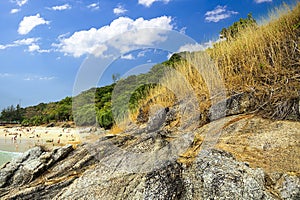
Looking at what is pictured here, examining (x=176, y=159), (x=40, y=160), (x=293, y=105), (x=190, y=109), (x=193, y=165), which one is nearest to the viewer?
(x=193, y=165)

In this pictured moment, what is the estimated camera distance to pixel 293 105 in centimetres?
387

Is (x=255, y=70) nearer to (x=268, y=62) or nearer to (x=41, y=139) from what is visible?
(x=268, y=62)

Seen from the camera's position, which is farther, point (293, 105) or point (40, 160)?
point (40, 160)

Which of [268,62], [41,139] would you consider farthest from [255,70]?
[41,139]

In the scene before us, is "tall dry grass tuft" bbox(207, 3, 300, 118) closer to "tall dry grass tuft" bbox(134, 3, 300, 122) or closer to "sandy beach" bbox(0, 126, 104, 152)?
"tall dry grass tuft" bbox(134, 3, 300, 122)

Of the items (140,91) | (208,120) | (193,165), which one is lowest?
(193,165)

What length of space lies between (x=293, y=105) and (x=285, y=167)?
1.34 m

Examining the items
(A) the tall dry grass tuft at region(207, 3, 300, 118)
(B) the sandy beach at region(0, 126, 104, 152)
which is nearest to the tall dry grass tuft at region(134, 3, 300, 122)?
(A) the tall dry grass tuft at region(207, 3, 300, 118)

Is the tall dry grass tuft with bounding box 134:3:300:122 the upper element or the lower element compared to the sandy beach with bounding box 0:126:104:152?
upper

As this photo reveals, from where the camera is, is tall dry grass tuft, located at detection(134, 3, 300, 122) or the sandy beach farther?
the sandy beach

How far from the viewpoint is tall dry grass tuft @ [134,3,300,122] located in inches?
166

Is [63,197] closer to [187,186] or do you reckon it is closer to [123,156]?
[123,156]

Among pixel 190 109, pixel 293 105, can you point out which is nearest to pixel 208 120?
pixel 190 109

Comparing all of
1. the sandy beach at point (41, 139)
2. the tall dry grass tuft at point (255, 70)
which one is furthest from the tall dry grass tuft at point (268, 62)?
the sandy beach at point (41, 139)
